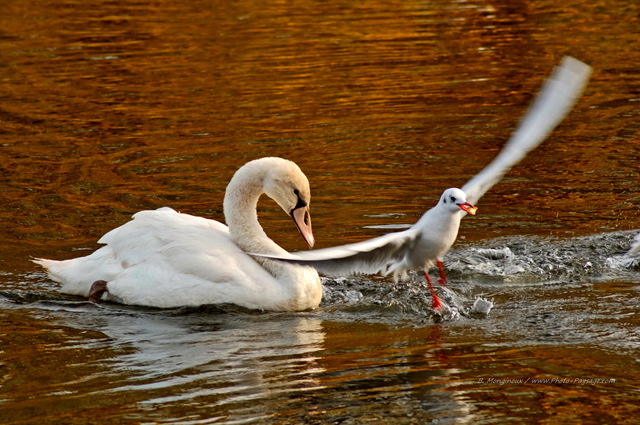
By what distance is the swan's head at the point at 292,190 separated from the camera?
26.3 ft

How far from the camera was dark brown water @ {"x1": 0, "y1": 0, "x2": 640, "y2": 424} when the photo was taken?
600 centimetres

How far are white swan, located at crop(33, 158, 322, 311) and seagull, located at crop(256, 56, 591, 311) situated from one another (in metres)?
0.99

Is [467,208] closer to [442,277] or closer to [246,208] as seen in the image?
[442,277]

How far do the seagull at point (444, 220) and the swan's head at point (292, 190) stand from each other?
1.05 meters

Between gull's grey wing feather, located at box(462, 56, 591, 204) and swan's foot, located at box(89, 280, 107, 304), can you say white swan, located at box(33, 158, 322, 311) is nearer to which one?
swan's foot, located at box(89, 280, 107, 304)

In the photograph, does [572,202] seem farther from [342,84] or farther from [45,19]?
[45,19]

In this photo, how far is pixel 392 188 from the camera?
10961 millimetres

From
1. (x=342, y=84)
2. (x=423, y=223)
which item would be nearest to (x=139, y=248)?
(x=423, y=223)

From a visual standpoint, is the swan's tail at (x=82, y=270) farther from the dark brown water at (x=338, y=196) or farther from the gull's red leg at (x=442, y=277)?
the gull's red leg at (x=442, y=277)

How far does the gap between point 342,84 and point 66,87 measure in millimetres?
4523

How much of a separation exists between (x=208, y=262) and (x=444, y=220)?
1769mm

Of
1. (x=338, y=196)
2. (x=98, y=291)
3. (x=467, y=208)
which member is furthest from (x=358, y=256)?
→ (x=338, y=196)

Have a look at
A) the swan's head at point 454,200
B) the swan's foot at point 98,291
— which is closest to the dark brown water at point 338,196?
the swan's foot at point 98,291

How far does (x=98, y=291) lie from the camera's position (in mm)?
8117
